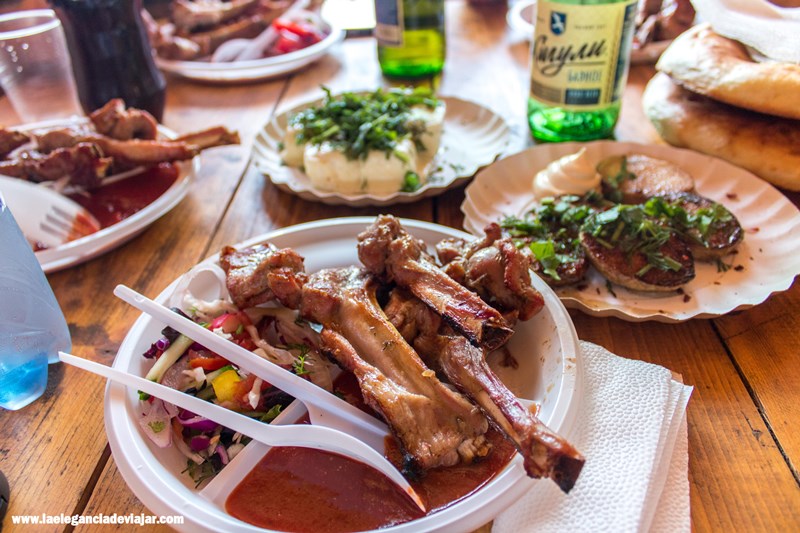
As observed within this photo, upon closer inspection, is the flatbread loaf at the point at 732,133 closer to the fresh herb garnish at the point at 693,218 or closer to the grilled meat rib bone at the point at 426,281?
the fresh herb garnish at the point at 693,218

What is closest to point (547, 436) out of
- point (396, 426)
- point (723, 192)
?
point (396, 426)

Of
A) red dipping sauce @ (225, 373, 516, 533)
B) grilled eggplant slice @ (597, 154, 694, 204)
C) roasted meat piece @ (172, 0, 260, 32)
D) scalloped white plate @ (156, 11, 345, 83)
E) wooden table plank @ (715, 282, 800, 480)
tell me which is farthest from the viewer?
roasted meat piece @ (172, 0, 260, 32)

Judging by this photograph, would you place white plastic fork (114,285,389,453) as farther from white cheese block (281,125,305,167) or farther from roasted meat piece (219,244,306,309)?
white cheese block (281,125,305,167)

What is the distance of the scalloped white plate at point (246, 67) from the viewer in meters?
3.41

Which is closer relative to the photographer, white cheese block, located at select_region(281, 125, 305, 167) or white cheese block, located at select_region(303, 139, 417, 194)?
white cheese block, located at select_region(303, 139, 417, 194)

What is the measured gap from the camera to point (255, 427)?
1280 millimetres

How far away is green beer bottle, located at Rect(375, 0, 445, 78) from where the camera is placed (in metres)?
3.11

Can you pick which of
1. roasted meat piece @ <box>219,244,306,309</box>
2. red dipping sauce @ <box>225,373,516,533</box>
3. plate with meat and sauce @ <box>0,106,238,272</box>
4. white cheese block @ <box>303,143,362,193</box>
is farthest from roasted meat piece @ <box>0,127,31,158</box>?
red dipping sauce @ <box>225,373,516,533</box>

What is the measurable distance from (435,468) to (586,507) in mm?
314

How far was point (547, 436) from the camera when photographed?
3.46 ft

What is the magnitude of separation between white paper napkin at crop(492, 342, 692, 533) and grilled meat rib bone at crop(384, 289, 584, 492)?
133 mm

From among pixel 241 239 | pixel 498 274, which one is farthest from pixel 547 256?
pixel 241 239

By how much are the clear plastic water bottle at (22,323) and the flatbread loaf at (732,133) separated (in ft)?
7.72

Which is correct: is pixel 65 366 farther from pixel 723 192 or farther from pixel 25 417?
pixel 723 192
